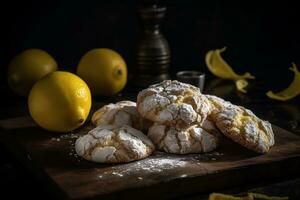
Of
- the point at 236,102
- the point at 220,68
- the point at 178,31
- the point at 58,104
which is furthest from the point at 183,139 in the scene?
the point at 178,31

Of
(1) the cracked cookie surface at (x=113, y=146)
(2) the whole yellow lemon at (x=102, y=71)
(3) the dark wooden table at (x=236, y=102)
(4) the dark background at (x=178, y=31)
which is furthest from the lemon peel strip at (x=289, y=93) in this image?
(1) the cracked cookie surface at (x=113, y=146)

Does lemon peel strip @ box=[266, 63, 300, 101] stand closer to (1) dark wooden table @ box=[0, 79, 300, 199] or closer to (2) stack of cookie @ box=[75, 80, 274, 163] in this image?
(1) dark wooden table @ box=[0, 79, 300, 199]

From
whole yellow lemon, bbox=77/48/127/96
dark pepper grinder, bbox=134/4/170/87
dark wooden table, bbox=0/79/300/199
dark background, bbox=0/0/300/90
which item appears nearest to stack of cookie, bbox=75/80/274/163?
dark wooden table, bbox=0/79/300/199

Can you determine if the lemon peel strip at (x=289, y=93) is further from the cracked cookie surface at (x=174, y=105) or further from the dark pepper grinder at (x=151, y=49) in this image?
the cracked cookie surface at (x=174, y=105)

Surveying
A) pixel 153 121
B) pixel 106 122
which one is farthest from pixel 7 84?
pixel 153 121

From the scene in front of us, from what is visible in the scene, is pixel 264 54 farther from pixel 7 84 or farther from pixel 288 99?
pixel 7 84

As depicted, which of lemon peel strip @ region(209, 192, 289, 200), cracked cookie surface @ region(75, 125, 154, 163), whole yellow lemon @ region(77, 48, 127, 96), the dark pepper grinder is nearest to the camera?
lemon peel strip @ region(209, 192, 289, 200)

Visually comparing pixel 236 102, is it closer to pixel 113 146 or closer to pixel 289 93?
pixel 289 93
